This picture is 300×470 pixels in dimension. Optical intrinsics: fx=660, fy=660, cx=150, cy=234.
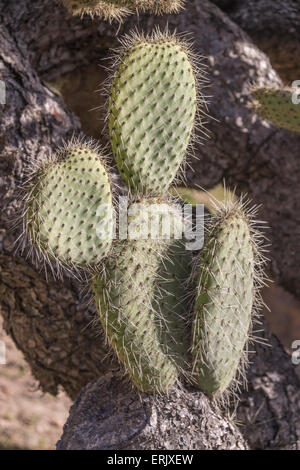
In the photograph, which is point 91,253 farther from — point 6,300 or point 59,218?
point 6,300

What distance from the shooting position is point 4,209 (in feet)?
6.04

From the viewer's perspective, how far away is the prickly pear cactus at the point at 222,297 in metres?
1.56

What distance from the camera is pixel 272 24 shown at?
98.0 inches

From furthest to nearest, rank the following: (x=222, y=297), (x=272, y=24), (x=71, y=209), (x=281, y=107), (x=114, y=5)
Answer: (x=272, y=24)
(x=281, y=107)
(x=114, y=5)
(x=222, y=297)
(x=71, y=209)

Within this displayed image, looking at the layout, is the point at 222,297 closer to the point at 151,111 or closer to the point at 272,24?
the point at 151,111

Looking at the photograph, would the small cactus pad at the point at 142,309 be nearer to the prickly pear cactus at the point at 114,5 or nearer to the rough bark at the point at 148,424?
the rough bark at the point at 148,424

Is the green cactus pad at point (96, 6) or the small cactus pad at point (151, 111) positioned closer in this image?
the small cactus pad at point (151, 111)

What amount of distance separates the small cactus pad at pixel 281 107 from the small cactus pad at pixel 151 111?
0.40 meters

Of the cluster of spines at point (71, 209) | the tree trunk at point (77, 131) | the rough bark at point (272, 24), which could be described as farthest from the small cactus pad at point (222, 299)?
the rough bark at point (272, 24)

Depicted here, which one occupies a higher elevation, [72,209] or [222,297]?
[72,209]

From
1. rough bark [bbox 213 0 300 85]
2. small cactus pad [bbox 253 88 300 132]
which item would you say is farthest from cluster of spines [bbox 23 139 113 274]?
rough bark [bbox 213 0 300 85]

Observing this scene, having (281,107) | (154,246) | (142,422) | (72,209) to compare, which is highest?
(281,107)

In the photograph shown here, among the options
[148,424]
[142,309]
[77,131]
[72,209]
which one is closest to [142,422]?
[148,424]

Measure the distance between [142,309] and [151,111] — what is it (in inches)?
18.8
